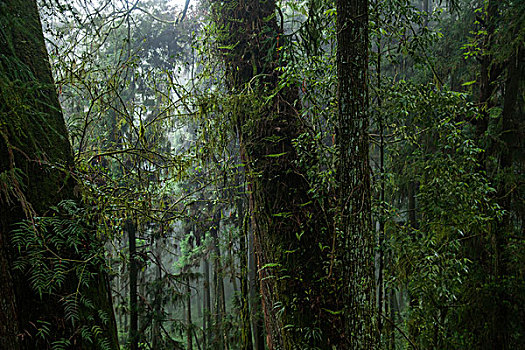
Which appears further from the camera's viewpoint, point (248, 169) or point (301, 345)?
point (248, 169)

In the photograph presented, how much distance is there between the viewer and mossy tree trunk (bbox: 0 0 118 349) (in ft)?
5.72

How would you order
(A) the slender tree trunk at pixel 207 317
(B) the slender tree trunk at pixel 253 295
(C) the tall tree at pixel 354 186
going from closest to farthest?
(C) the tall tree at pixel 354 186 → (B) the slender tree trunk at pixel 253 295 → (A) the slender tree trunk at pixel 207 317

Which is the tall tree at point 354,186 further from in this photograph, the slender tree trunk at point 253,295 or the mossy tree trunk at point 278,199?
the slender tree trunk at point 253,295

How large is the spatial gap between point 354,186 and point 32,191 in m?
2.04

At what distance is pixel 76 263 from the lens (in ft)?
7.50

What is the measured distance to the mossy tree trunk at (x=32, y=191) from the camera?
1.74 m

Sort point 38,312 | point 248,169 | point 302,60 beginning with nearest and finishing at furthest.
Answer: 1. point 38,312
2. point 302,60
3. point 248,169

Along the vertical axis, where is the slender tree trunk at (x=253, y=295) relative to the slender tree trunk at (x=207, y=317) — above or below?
above

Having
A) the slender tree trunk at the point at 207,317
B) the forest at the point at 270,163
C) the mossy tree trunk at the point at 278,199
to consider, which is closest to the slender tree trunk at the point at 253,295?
the forest at the point at 270,163

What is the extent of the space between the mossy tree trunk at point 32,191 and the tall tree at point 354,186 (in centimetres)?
160

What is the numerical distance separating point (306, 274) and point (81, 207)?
170 centimetres

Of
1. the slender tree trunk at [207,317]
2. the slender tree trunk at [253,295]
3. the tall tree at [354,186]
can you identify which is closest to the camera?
the tall tree at [354,186]

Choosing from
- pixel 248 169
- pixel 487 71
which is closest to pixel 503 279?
pixel 487 71

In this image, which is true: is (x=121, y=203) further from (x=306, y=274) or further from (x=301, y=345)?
(x=301, y=345)
